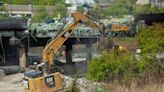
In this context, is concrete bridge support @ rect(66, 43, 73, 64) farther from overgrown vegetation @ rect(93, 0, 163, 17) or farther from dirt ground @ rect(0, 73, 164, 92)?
overgrown vegetation @ rect(93, 0, 163, 17)

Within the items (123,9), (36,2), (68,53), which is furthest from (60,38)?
(36,2)

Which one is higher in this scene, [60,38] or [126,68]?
[126,68]

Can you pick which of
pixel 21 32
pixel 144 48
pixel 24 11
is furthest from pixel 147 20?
pixel 24 11

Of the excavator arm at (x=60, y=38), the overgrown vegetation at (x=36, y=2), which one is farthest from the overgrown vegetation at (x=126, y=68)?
the overgrown vegetation at (x=36, y=2)

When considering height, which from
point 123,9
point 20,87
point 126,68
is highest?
point 126,68

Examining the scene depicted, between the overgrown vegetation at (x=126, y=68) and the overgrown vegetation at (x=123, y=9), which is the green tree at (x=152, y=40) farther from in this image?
the overgrown vegetation at (x=123, y=9)

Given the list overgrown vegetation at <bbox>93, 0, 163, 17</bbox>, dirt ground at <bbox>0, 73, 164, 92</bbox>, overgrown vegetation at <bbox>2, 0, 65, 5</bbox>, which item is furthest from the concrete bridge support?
overgrown vegetation at <bbox>2, 0, 65, 5</bbox>

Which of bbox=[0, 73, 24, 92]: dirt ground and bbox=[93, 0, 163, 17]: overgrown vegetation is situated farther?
bbox=[93, 0, 163, 17]: overgrown vegetation

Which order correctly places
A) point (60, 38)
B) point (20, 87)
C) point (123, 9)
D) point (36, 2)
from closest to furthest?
point (20, 87)
point (60, 38)
point (123, 9)
point (36, 2)

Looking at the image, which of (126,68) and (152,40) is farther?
(152,40)

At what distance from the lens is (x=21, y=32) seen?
3541cm

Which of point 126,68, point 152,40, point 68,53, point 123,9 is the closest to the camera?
point 126,68

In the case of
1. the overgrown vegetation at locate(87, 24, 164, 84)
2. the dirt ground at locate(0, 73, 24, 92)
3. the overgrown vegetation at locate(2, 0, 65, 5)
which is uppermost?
the overgrown vegetation at locate(87, 24, 164, 84)

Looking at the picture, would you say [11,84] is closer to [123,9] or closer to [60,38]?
[60,38]
